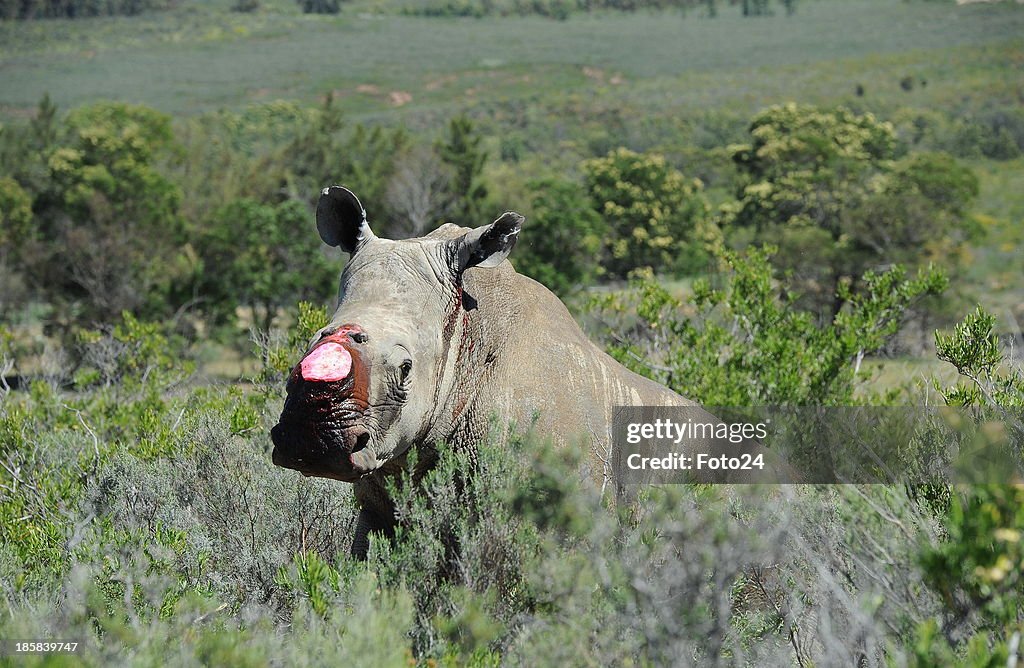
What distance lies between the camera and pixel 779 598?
504 centimetres

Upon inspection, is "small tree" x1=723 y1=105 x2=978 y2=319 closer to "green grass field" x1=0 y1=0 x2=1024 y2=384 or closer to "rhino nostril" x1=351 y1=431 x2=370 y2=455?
"green grass field" x1=0 y1=0 x2=1024 y2=384

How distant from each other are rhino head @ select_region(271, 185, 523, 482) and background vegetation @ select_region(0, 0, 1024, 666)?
0.45 meters

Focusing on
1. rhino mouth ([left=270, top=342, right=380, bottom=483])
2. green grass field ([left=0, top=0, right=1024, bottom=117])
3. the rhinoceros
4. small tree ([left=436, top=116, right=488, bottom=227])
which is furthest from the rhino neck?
green grass field ([left=0, top=0, right=1024, bottom=117])

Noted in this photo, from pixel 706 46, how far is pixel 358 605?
13261cm

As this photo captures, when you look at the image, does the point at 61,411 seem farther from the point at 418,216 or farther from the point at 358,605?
the point at 418,216

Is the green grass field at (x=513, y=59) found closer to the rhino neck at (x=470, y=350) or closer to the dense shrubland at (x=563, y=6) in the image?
the dense shrubland at (x=563, y=6)

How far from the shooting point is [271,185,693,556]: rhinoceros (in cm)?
461

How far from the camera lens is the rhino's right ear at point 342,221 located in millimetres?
5691

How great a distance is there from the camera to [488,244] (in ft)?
18.0

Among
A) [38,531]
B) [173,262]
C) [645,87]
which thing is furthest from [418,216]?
[645,87]

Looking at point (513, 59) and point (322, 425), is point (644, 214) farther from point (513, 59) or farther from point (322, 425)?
point (513, 59)

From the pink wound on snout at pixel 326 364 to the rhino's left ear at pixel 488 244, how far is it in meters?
1.29

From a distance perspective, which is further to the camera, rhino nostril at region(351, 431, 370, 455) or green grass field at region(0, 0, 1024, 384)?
green grass field at region(0, 0, 1024, 384)

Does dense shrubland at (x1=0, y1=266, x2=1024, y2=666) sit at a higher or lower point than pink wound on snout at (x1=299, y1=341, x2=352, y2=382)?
lower
